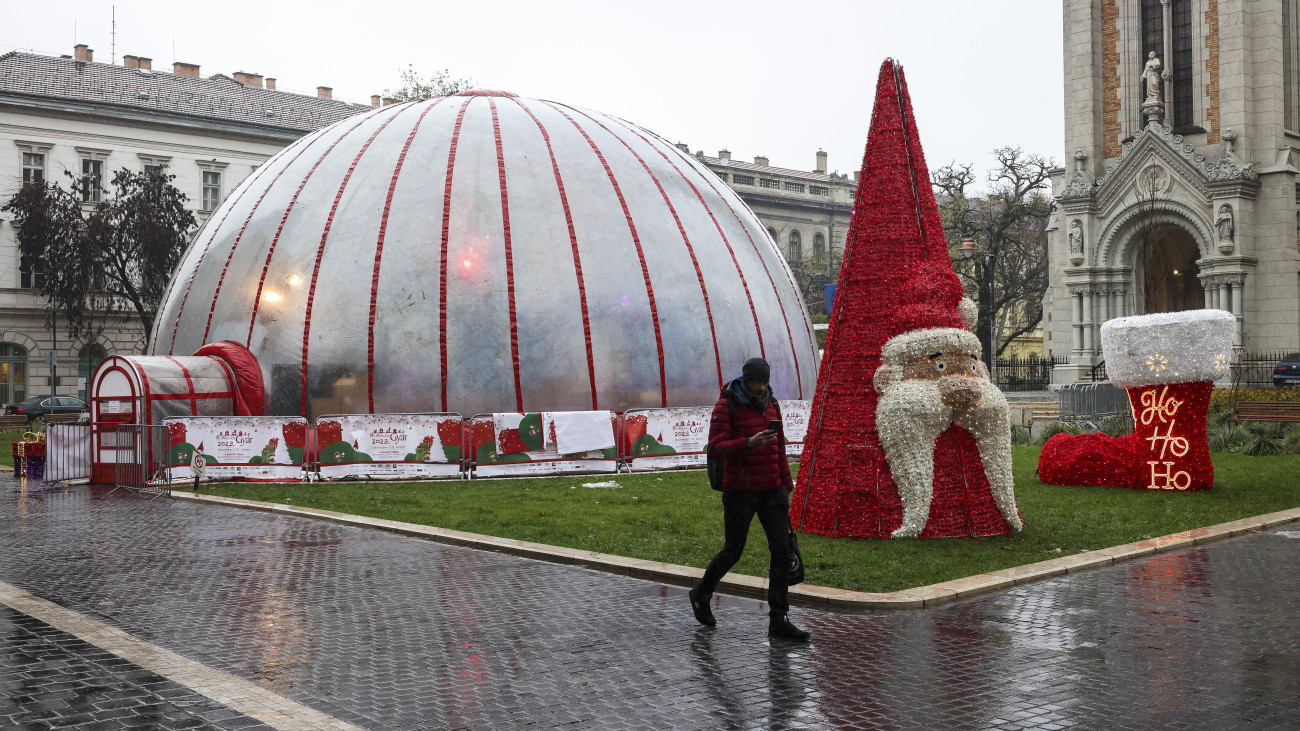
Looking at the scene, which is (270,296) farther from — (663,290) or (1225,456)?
(1225,456)

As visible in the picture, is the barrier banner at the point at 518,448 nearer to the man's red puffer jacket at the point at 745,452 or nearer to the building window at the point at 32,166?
the man's red puffer jacket at the point at 745,452

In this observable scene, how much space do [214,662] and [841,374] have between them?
6983 millimetres

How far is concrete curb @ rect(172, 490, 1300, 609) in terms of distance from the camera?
848 cm

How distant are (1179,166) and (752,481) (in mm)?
37599

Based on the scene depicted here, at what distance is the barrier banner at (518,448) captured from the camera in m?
18.9

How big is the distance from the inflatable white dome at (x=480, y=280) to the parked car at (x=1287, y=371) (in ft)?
58.4

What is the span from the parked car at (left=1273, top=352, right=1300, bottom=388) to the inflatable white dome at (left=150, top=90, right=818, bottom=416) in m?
17.8

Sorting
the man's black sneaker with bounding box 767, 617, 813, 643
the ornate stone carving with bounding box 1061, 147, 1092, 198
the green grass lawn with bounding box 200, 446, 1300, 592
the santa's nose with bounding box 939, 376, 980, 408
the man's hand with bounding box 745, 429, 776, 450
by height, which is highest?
the ornate stone carving with bounding box 1061, 147, 1092, 198

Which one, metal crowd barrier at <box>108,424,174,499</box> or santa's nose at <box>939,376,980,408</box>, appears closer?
santa's nose at <box>939,376,980,408</box>

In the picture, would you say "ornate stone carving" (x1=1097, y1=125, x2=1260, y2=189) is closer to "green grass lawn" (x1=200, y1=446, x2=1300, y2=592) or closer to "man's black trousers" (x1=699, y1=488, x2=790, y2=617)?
"green grass lawn" (x1=200, y1=446, x2=1300, y2=592)

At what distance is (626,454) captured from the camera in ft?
64.4

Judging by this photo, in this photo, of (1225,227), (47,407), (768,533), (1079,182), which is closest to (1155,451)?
(768,533)

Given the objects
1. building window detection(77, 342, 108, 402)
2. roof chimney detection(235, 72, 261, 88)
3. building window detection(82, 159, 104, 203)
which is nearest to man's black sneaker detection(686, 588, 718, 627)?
building window detection(82, 159, 104, 203)

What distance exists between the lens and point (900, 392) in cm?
1109
